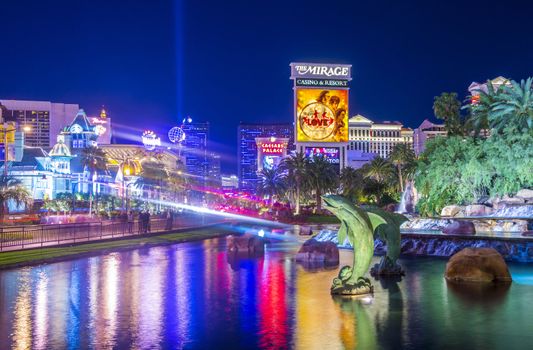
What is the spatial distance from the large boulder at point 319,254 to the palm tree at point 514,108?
31848mm

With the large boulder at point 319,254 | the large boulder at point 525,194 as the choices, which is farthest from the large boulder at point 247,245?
the large boulder at point 525,194

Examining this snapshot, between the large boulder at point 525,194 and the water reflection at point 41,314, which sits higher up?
the large boulder at point 525,194

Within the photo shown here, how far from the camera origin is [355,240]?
18.2 metres

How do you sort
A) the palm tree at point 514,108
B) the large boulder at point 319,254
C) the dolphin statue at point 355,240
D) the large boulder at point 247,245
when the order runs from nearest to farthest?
the dolphin statue at point 355,240
the large boulder at point 319,254
the large boulder at point 247,245
the palm tree at point 514,108

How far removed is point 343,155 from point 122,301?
5372 inches

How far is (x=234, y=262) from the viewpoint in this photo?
94.8ft

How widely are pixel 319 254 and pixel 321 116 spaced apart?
112773mm

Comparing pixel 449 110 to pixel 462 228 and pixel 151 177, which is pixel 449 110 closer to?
pixel 462 228

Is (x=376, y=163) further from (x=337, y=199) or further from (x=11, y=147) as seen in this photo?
(x=337, y=199)

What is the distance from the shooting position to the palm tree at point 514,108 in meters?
53.8

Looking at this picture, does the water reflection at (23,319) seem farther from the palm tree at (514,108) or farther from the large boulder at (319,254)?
the palm tree at (514,108)

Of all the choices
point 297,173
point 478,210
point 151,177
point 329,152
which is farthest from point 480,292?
point 329,152

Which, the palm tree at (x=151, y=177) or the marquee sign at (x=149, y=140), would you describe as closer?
the palm tree at (x=151, y=177)

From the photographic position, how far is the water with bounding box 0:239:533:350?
12.7 m
